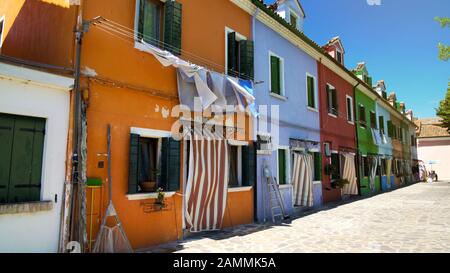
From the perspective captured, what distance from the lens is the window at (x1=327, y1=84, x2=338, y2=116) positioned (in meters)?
15.9

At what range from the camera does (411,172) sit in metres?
34.5

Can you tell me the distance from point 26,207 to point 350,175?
15.8m

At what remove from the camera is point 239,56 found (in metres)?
9.98

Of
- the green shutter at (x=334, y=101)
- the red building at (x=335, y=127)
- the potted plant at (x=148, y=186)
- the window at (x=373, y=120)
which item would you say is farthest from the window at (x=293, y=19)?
the window at (x=373, y=120)

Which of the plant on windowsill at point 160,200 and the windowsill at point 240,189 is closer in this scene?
the plant on windowsill at point 160,200

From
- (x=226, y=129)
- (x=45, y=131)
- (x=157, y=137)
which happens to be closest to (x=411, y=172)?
(x=226, y=129)

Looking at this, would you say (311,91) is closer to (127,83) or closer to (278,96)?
(278,96)

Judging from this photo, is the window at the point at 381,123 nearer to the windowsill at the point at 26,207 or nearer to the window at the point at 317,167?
the window at the point at 317,167

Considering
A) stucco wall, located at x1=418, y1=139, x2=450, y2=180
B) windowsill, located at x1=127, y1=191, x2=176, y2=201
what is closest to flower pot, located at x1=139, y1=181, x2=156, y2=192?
windowsill, located at x1=127, y1=191, x2=176, y2=201

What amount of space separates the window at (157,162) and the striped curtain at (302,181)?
20.3 ft

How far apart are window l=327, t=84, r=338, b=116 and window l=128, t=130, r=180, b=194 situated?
10701 mm

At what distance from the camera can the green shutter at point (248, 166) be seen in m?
9.60
